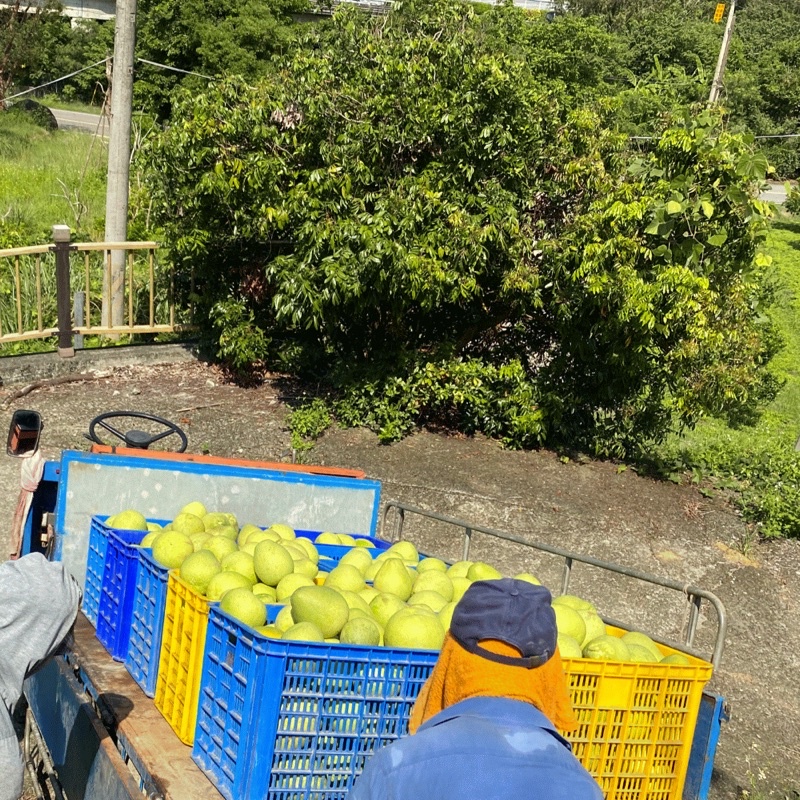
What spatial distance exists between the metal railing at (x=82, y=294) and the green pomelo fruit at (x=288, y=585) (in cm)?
749

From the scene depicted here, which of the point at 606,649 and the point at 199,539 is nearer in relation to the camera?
the point at 606,649

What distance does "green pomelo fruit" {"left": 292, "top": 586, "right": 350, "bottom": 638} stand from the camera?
140 inches

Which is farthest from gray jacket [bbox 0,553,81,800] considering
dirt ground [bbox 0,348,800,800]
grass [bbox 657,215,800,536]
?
grass [bbox 657,215,800,536]

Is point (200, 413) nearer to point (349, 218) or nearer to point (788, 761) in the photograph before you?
point (349, 218)

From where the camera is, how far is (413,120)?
30.9ft

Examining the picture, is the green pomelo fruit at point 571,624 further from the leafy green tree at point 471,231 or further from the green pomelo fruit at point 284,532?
the leafy green tree at point 471,231

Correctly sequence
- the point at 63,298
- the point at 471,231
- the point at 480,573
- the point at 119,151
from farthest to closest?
the point at 119,151
the point at 63,298
the point at 471,231
the point at 480,573

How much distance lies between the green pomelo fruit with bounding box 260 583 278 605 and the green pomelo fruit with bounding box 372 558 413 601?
18.5 inches

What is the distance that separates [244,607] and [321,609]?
0.29 metres

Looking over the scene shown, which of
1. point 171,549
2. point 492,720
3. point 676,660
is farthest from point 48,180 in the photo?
point 492,720

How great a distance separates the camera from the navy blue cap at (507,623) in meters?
2.12

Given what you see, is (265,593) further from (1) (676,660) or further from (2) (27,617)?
(1) (676,660)

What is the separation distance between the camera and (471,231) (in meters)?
9.09

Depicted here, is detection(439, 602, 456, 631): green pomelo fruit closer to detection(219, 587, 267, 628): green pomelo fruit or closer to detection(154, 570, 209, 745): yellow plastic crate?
detection(219, 587, 267, 628): green pomelo fruit
